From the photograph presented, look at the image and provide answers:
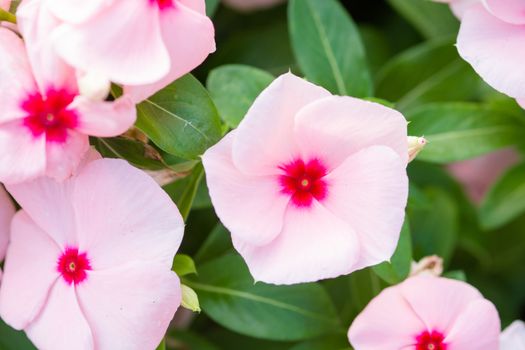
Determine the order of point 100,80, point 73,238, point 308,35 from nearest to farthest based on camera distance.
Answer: point 100,80 < point 73,238 < point 308,35

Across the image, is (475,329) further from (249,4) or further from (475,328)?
(249,4)

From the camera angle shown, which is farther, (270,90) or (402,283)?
(402,283)


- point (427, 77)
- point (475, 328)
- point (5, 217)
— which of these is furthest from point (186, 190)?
point (427, 77)

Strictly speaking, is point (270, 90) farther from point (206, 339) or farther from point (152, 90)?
point (206, 339)

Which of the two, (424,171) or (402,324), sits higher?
(402,324)

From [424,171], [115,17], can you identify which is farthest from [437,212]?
[115,17]

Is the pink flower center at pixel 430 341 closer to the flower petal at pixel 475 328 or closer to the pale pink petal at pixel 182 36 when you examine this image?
the flower petal at pixel 475 328

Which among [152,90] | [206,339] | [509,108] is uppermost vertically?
[152,90]

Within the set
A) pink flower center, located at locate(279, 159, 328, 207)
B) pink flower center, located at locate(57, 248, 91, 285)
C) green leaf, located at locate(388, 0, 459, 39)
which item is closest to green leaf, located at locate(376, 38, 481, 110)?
green leaf, located at locate(388, 0, 459, 39)
